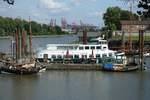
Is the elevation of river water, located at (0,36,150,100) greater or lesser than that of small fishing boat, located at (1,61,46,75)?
lesser

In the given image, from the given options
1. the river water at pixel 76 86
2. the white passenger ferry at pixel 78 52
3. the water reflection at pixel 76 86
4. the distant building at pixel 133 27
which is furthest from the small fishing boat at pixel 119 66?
the distant building at pixel 133 27

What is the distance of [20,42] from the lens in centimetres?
5803

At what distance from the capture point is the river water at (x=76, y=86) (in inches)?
1420

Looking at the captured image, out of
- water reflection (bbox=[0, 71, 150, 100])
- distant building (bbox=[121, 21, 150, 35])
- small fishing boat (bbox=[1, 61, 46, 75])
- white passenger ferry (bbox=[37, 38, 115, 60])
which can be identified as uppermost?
distant building (bbox=[121, 21, 150, 35])

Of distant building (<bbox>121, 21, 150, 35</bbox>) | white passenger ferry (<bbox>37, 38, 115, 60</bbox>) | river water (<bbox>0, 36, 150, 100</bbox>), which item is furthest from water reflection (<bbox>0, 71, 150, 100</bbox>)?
distant building (<bbox>121, 21, 150, 35</bbox>)

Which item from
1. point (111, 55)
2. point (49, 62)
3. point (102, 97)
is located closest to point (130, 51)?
point (111, 55)

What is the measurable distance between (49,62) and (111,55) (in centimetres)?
756

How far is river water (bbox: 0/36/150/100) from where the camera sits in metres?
36.1

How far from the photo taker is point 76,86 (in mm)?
41156

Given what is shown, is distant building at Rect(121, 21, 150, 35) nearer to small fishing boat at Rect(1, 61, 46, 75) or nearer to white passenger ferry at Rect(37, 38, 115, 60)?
white passenger ferry at Rect(37, 38, 115, 60)

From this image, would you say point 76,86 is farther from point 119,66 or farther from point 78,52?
point 78,52

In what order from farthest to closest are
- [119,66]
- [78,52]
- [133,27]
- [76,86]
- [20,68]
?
[133,27] < [78,52] < [119,66] < [20,68] < [76,86]

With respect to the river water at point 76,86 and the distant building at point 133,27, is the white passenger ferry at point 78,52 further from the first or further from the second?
the distant building at point 133,27

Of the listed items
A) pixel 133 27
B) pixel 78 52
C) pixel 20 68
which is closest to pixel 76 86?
pixel 20 68
